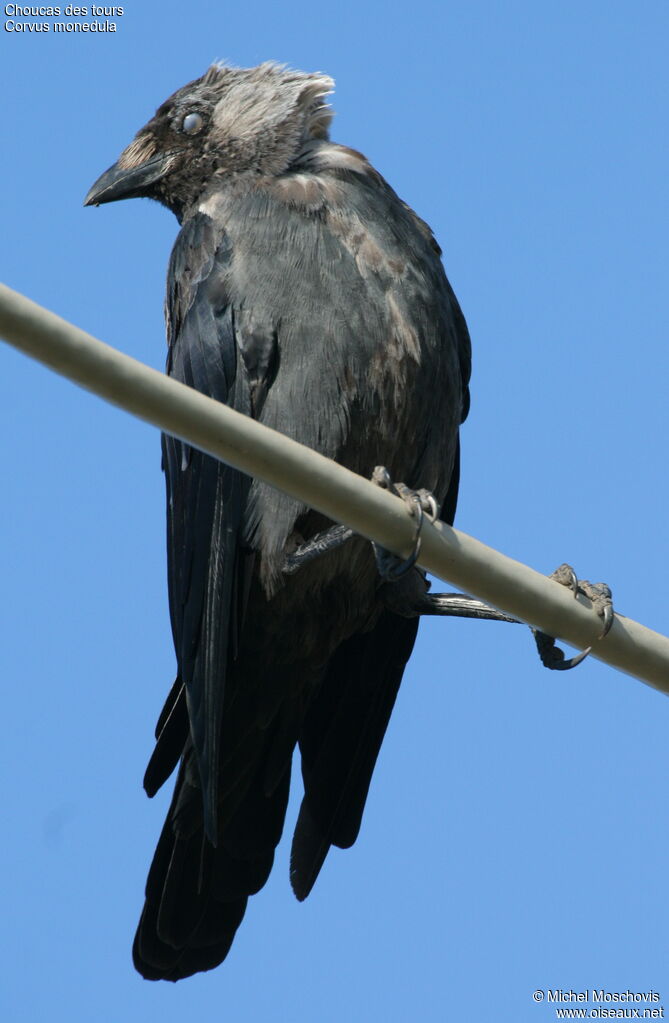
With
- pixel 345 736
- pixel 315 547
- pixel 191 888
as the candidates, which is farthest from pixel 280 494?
pixel 191 888

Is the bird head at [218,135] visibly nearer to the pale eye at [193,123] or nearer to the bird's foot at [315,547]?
the pale eye at [193,123]

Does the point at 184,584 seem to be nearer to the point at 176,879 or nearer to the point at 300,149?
the point at 176,879

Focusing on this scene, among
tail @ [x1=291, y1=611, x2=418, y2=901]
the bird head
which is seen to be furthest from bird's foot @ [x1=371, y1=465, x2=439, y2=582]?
the bird head

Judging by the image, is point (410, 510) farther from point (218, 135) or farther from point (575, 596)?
point (218, 135)

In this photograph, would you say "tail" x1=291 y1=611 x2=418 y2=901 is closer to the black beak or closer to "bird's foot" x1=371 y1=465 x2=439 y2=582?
"bird's foot" x1=371 y1=465 x2=439 y2=582

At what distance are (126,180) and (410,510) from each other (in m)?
3.28

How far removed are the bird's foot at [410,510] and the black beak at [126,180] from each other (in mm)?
2274

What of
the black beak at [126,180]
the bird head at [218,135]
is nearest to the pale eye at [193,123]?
the bird head at [218,135]

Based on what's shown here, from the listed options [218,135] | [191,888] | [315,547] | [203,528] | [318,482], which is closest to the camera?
[318,482]

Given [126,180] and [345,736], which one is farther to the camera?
[126,180]

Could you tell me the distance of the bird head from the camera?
574 centimetres

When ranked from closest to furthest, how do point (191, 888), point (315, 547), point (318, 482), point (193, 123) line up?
point (318, 482)
point (315, 547)
point (191, 888)
point (193, 123)

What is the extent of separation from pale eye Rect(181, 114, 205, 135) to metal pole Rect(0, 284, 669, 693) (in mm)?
3196

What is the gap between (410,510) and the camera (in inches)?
132
